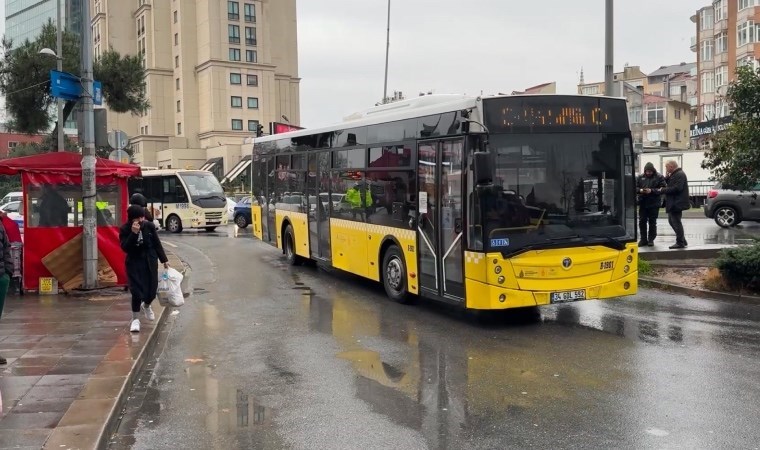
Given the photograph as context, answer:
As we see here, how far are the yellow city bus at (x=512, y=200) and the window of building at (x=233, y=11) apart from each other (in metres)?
78.4

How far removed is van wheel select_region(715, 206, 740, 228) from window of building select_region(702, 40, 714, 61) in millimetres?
51529

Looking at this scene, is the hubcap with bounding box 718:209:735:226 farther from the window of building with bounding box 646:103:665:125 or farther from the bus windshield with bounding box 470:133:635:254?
the window of building with bounding box 646:103:665:125

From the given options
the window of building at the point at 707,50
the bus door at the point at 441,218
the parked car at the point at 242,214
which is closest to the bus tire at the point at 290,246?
the bus door at the point at 441,218

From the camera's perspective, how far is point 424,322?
10148 millimetres

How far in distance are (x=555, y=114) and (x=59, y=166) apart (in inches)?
323

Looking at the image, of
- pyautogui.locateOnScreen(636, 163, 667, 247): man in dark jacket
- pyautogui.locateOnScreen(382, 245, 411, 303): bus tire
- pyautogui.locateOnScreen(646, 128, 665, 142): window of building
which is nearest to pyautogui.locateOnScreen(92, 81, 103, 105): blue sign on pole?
pyautogui.locateOnScreen(382, 245, 411, 303): bus tire

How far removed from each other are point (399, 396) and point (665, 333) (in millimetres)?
4230

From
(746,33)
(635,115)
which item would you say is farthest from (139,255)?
(746,33)

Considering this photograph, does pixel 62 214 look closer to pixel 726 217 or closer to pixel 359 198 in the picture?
pixel 359 198

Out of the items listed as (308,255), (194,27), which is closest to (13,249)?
(308,255)

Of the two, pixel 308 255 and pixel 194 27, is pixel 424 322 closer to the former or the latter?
pixel 308 255

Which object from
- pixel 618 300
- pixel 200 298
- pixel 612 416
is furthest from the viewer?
pixel 200 298

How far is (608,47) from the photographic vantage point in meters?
14.1

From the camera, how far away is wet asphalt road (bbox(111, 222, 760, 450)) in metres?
5.58
